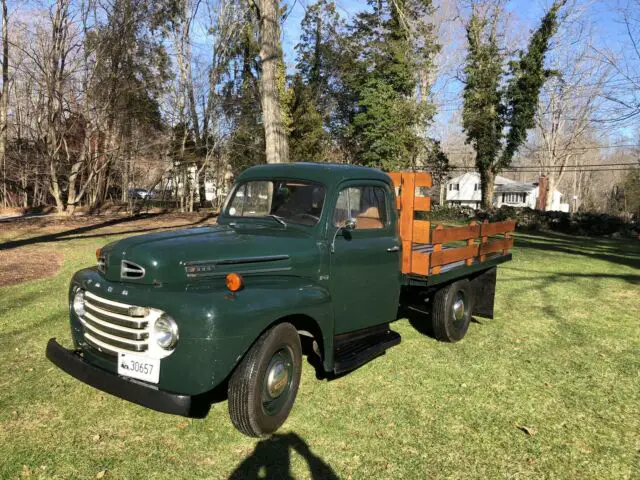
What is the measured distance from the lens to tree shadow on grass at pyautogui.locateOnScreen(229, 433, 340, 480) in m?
2.92

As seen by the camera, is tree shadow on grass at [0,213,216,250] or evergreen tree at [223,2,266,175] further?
evergreen tree at [223,2,266,175]

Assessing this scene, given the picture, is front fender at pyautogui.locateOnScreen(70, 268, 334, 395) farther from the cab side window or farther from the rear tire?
the rear tire

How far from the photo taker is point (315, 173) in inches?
165

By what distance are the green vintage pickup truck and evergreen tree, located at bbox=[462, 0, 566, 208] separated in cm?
2814

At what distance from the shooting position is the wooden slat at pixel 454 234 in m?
4.86

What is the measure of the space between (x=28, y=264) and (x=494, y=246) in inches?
349

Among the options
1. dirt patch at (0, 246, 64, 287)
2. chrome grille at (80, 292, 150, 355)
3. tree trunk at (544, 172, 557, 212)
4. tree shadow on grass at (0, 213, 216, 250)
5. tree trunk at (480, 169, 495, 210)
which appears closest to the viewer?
chrome grille at (80, 292, 150, 355)

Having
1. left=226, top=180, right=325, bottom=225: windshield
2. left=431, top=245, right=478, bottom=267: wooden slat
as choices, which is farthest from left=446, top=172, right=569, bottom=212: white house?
left=226, top=180, right=325, bottom=225: windshield

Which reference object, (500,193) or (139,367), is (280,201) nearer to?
(139,367)

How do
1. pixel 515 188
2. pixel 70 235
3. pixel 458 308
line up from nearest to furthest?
pixel 458 308 → pixel 70 235 → pixel 515 188

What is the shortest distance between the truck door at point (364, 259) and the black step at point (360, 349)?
14 centimetres

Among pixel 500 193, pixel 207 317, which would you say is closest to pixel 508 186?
pixel 500 193

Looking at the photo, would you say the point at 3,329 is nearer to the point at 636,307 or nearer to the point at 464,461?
the point at 464,461

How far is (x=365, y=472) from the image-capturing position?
9.79 feet
